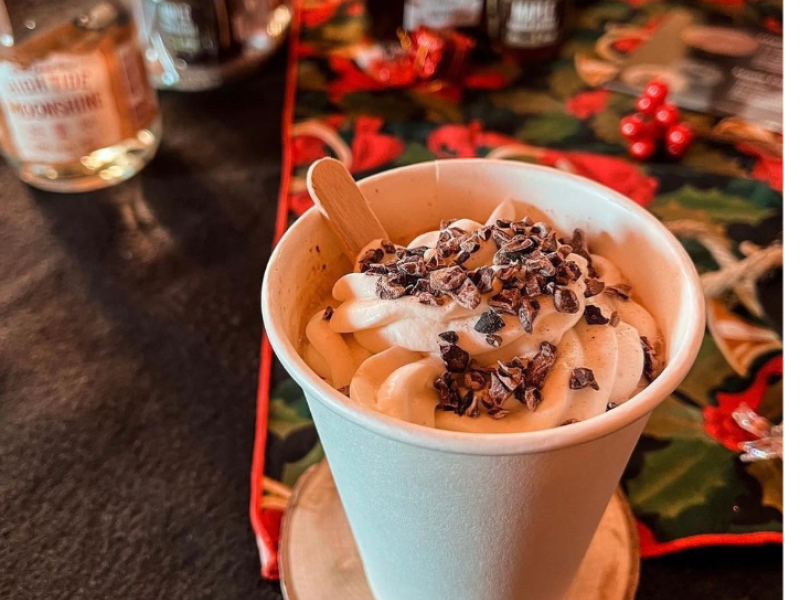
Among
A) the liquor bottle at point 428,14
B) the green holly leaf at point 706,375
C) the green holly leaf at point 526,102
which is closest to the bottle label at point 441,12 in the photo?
the liquor bottle at point 428,14

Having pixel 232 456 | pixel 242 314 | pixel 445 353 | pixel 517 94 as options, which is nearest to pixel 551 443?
pixel 445 353

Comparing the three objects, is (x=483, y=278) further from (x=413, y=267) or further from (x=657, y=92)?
(x=657, y=92)

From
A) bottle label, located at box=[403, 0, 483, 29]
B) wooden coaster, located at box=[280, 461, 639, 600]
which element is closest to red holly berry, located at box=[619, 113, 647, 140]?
bottle label, located at box=[403, 0, 483, 29]

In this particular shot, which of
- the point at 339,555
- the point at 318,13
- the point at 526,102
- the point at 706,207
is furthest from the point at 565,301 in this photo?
the point at 318,13

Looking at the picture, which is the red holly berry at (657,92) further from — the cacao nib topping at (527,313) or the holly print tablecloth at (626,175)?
the cacao nib topping at (527,313)

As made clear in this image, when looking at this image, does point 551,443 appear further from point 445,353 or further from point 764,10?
point 764,10

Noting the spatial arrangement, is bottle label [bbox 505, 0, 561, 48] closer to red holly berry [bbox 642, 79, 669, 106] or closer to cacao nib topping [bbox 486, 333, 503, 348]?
red holly berry [bbox 642, 79, 669, 106]
